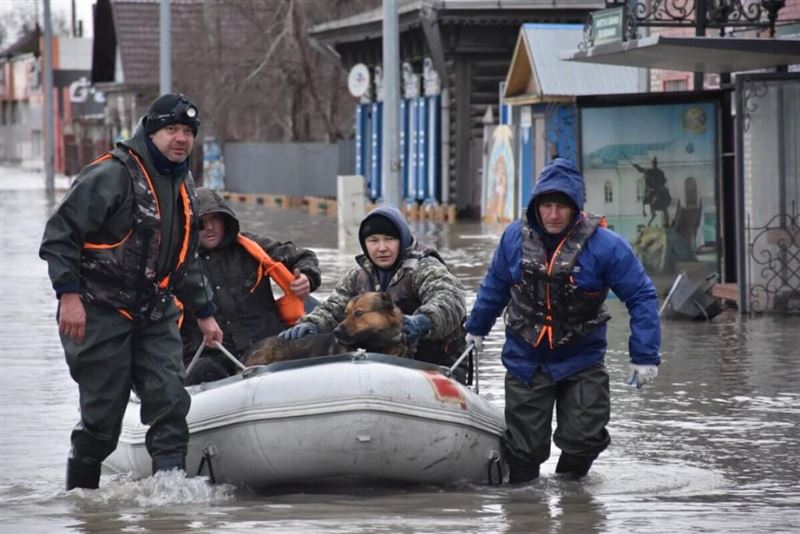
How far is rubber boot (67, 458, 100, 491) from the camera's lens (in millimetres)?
8133

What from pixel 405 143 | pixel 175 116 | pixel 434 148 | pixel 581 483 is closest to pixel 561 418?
pixel 581 483

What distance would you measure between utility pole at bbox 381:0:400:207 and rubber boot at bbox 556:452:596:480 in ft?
42.1

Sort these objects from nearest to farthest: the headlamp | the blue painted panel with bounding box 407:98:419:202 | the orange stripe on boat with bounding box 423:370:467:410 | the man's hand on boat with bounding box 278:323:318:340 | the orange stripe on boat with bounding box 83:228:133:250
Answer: the orange stripe on boat with bounding box 83:228:133:250
the headlamp
the orange stripe on boat with bounding box 423:370:467:410
the man's hand on boat with bounding box 278:323:318:340
the blue painted panel with bounding box 407:98:419:202

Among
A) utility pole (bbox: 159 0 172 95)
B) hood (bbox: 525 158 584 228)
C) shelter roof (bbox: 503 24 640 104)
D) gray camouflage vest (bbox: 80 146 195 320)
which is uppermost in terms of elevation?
utility pole (bbox: 159 0 172 95)

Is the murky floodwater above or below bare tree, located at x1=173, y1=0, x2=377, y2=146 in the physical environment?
below

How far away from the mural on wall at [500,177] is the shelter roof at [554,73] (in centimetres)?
253

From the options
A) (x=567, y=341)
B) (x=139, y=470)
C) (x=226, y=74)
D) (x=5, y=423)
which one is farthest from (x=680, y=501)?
(x=226, y=74)

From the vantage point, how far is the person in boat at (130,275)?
24.8 ft

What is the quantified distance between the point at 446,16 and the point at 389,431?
26.4 meters

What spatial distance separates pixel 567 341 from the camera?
8.26m

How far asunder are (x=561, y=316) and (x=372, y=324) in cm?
87

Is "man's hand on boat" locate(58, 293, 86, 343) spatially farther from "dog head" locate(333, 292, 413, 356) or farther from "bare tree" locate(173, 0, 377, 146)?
"bare tree" locate(173, 0, 377, 146)

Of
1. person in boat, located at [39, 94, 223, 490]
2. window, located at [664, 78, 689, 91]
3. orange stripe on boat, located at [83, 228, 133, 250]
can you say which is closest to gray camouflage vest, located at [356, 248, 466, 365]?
person in boat, located at [39, 94, 223, 490]

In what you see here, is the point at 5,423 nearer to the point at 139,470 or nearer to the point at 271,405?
the point at 139,470
